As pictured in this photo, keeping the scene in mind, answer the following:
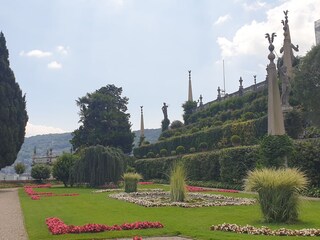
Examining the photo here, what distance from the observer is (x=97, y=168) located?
3188cm

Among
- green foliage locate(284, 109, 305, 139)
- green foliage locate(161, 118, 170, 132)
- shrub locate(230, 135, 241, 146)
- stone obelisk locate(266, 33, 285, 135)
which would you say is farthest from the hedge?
green foliage locate(161, 118, 170, 132)

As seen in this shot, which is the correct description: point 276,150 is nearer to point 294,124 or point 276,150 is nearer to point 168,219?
point 168,219

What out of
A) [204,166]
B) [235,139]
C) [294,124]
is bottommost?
[204,166]

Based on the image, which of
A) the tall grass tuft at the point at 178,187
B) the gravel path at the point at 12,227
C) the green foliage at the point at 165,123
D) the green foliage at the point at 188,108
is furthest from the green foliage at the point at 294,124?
the green foliage at the point at 165,123

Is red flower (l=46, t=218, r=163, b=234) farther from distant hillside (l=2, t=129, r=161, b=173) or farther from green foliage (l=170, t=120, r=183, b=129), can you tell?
distant hillside (l=2, t=129, r=161, b=173)

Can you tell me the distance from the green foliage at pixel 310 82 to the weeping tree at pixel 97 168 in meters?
14.3

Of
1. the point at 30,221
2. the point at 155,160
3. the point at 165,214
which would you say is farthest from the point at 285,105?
the point at 30,221

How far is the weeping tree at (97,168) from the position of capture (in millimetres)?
31781

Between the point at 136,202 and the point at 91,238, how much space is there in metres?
8.53

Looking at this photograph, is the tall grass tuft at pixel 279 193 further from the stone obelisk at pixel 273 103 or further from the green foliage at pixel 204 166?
the green foliage at pixel 204 166

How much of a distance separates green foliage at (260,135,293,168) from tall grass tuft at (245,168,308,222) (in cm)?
853

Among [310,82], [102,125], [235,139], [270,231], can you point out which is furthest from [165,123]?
[270,231]

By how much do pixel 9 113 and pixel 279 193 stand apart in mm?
26787

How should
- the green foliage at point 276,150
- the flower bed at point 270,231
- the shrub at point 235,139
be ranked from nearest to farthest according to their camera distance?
1. the flower bed at point 270,231
2. the green foliage at point 276,150
3. the shrub at point 235,139
